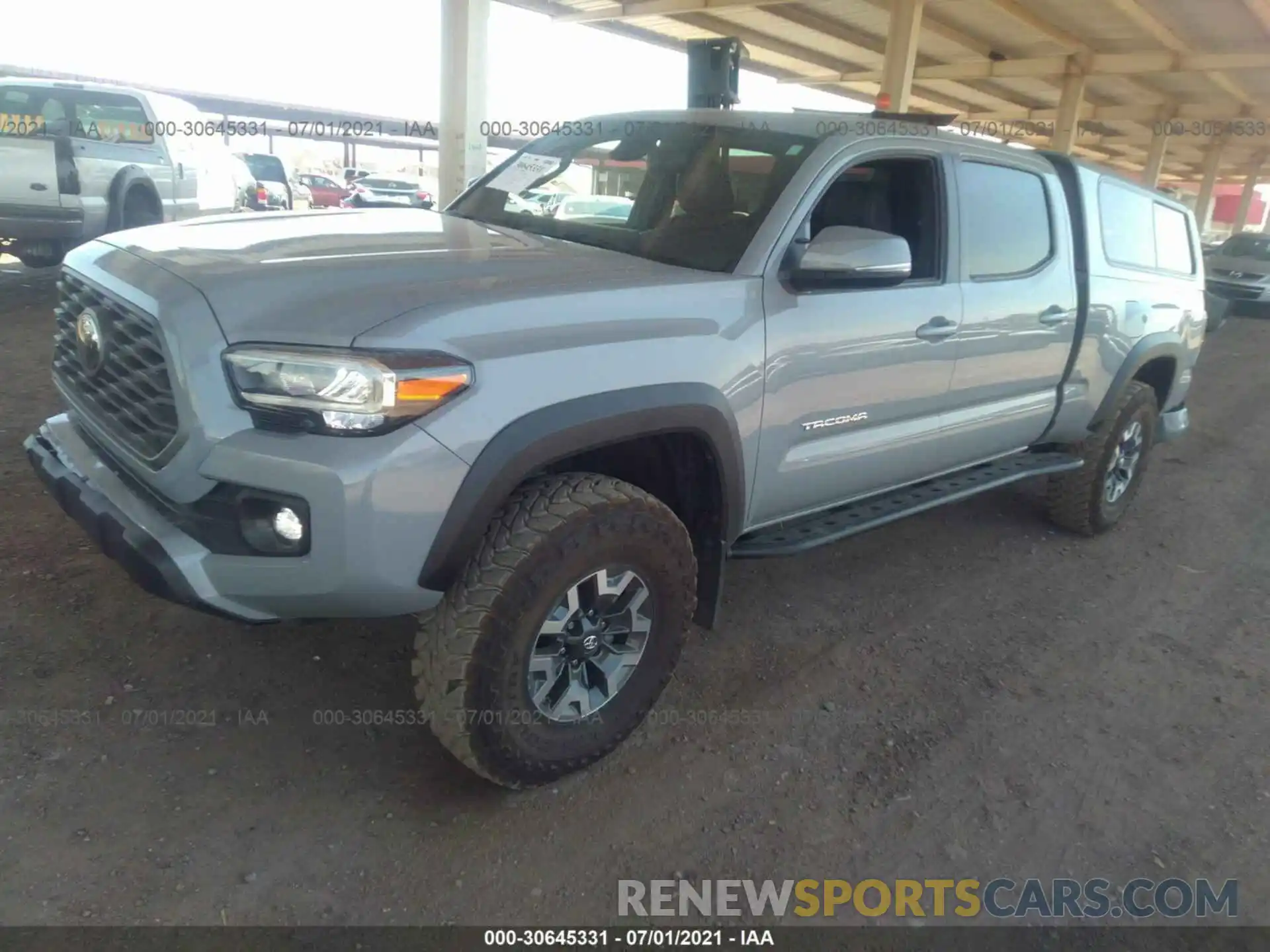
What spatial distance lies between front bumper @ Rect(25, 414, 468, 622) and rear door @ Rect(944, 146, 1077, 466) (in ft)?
7.92

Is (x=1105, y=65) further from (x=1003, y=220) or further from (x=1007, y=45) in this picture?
(x=1003, y=220)

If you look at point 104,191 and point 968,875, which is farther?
point 104,191

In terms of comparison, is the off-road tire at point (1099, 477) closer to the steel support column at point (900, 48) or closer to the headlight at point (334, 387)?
the headlight at point (334, 387)

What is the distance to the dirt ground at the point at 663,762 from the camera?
2.34 metres

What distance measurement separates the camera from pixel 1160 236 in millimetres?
5223

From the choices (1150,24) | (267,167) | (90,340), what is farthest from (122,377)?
(267,167)

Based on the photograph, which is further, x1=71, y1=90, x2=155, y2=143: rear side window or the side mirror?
x1=71, y1=90, x2=155, y2=143: rear side window

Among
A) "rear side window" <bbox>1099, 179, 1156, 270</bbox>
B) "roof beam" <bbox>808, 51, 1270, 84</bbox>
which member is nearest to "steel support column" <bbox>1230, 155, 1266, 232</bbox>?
"roof beam" <bbox>808, 51, 1270, 84</bbox>

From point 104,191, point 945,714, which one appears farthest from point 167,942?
point 104,191

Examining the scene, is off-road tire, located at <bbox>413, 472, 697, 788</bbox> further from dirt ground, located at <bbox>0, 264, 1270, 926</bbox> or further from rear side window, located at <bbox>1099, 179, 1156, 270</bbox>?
rear side window, located at <bbox>1099, 179, 1156, 270</bbox>

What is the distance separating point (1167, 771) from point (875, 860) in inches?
48.9

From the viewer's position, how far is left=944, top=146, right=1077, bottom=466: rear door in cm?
379

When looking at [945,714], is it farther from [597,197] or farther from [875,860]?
[597,197]

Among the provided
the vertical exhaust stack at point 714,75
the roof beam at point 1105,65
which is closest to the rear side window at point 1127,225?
the vertical exhaust stack at point 714,75
